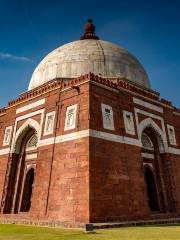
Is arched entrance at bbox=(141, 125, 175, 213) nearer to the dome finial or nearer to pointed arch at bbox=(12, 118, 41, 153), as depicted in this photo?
pointed arch at bbox=(12, 118, 41, 153)

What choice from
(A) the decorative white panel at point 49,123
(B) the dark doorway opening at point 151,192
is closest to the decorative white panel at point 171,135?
(B) the dark doorway opening at point 151,192

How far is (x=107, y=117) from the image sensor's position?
39.0 ft

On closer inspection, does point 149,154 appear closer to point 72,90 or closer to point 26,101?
point 72,90

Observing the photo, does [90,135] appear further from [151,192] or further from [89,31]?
[89,31]

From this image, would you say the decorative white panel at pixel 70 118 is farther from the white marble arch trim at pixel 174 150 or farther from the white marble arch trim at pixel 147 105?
the white marble arch trim at pixel 174 150

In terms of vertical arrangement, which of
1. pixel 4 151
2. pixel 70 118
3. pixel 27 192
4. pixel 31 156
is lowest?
pixel 27 192

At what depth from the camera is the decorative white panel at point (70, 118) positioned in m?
11.6

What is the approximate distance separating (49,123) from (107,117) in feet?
9.83

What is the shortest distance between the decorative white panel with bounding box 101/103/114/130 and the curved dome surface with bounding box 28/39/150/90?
4.07m

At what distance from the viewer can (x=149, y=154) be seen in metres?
14.3

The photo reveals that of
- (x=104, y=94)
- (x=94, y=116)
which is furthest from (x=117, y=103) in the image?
(x=94, y=116)

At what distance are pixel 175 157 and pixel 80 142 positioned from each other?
22.3ft

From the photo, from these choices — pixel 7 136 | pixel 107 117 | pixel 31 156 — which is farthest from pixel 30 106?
pixel 107 117

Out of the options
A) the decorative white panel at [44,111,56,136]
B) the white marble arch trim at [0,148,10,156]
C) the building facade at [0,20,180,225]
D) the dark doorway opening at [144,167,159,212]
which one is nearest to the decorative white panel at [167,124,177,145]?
the building facade at [0,20,180,225]
